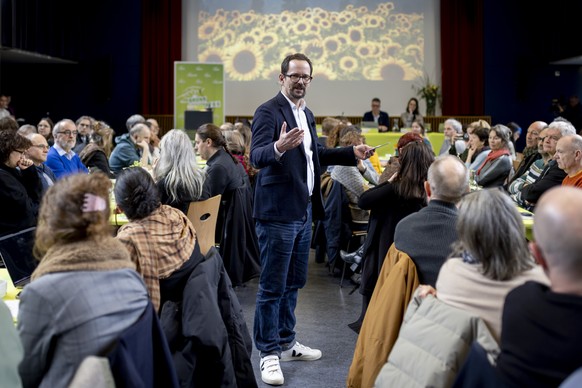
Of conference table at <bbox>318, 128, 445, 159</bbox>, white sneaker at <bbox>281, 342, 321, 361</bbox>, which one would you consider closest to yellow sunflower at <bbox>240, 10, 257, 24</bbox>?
conference table at <bbox>318, 128, 445, 159</bbox>

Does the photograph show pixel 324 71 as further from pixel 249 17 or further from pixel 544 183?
pixel 544 183

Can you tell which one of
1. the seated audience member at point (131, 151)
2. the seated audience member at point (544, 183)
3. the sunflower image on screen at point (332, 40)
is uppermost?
the sunflower image on screen at point (332, 40)

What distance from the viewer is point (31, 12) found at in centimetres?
1141

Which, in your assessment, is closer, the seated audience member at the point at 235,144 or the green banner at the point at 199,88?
the seated audience member at the point at 235,144

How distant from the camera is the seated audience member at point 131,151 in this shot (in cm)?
686

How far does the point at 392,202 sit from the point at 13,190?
7.00 ft

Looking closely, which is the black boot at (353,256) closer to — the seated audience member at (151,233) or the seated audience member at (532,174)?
the seated audience member at (532,174)

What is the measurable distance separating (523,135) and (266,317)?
40.4 feet

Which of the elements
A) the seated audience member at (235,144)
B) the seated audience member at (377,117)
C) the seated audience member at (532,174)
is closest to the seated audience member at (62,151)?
the seated audience member at (235,144)

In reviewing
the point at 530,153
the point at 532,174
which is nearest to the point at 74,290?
the point at 532,174

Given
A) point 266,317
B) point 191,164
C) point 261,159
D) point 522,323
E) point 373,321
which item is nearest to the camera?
point 522,323

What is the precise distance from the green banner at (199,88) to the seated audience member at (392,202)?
983 centimetres

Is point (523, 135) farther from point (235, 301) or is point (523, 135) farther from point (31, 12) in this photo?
point (235, 301)

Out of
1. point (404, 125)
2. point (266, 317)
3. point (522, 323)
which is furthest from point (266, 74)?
point (522, 323)
